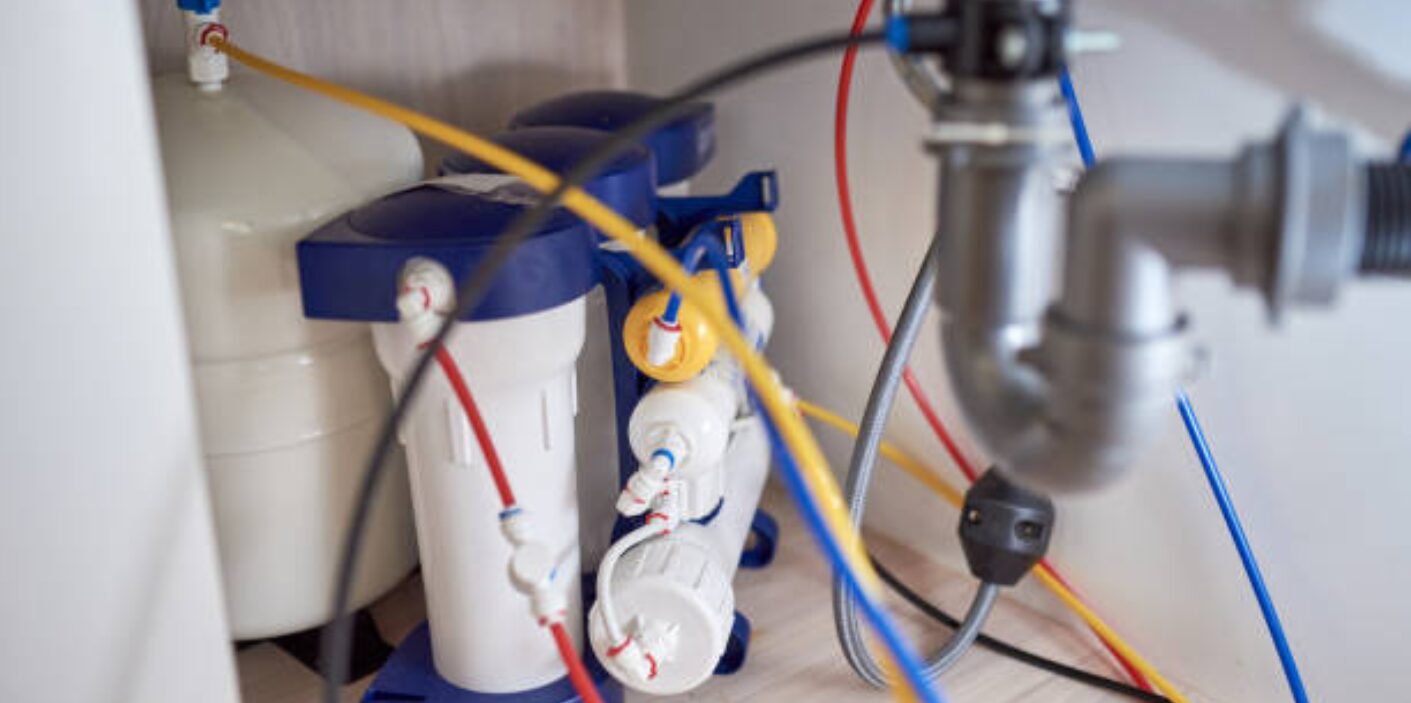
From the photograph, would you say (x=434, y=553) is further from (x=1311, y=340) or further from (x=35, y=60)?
(x=1311, y=340)

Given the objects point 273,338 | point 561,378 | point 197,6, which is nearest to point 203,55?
point 197,6

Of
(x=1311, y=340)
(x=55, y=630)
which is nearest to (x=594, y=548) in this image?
(x=55, y=630)

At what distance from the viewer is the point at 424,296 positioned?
0.57 meters

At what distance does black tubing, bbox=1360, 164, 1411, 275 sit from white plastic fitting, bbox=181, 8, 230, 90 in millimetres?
656

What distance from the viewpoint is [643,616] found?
677mm

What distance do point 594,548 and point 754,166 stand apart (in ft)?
1.28

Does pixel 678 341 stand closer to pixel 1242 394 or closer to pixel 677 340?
pixel 677 340

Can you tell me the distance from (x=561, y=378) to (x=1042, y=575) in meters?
0.41

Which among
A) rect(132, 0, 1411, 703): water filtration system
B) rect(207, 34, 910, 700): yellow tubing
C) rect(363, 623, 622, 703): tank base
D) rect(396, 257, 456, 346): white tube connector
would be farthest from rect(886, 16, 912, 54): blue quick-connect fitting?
rect(363, 623, 622, 703): tank base

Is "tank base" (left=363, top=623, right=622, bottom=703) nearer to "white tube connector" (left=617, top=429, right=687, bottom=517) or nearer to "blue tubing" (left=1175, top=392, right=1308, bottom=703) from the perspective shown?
"white tube connector" (left=617, top=429, right=687, bottom=517)

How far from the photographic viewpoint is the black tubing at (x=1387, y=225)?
1.14ft

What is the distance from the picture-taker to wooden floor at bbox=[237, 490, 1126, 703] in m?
0.76

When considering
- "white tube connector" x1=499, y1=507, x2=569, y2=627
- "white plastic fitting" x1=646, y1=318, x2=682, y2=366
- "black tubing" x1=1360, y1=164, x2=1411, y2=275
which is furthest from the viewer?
"white plastic fitting" x1=646, y1=318, x2=682, y2=366

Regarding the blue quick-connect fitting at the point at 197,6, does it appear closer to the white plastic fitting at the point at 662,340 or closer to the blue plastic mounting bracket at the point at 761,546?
Answer: the white plastic fitting at the point at 662,340
